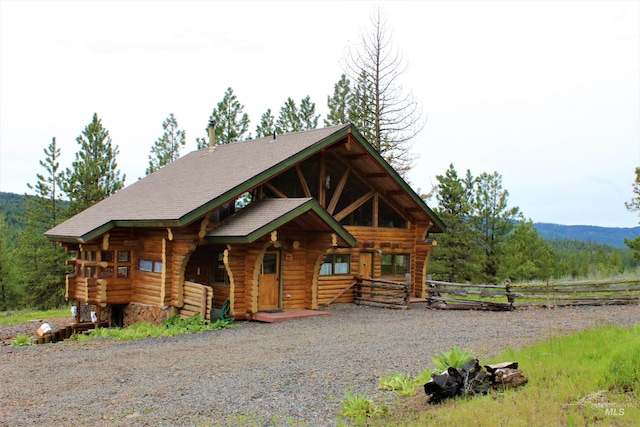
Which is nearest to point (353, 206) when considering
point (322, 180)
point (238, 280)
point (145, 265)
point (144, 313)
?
point (322, 180)

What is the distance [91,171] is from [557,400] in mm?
31708

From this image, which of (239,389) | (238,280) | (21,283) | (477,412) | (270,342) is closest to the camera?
(477,412)

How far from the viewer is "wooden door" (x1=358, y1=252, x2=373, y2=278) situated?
21125 mm

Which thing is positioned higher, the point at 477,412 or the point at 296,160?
the point at 296,160

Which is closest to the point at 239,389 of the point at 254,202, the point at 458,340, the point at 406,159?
the point at 458,340

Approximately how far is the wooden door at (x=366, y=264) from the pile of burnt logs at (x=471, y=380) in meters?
13.4

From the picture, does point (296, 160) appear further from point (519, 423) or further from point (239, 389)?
point (519, 423)

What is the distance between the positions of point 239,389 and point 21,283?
120 ft

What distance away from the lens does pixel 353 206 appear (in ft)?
68.0

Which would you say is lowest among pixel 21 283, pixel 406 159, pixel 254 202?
pixel 21 283

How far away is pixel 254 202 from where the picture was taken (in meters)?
18.0

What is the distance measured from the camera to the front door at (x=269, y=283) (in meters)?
17.0

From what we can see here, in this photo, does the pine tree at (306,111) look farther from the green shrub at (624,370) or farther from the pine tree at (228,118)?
the green shrub at (624,370)

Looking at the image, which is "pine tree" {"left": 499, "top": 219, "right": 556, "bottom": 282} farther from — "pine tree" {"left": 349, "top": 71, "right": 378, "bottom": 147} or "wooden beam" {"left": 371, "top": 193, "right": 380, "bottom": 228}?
"wooden beam" {"left": 371, "top": 193, "right": 380, "bottom": 228}
